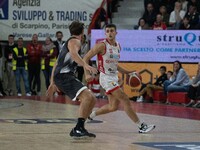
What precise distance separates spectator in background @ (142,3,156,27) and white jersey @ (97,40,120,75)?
1183 cm

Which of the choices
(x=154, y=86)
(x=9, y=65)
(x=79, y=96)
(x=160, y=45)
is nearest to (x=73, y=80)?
(x=79, y=96)

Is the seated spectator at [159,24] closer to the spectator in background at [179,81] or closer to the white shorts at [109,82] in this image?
the spectator in background at [179,81]

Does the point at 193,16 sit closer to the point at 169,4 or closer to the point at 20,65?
the point at 169,4

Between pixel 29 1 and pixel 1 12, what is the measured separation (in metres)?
1.11

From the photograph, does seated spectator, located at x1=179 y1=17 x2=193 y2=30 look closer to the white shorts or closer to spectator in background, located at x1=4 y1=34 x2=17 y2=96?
spectator in background, located at x1=4 y1=34 x2=17 y2=96

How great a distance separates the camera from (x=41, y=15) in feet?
83.2

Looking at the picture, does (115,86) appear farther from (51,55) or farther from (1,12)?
(1,12)

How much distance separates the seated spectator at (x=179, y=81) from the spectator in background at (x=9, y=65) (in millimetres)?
6460

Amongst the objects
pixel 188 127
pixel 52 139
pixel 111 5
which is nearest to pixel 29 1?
pixel 111 5

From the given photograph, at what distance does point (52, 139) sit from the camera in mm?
10695

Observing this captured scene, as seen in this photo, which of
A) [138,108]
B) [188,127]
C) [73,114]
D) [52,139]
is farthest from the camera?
[138,108]

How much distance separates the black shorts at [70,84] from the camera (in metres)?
11.1

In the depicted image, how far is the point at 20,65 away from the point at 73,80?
13.3m

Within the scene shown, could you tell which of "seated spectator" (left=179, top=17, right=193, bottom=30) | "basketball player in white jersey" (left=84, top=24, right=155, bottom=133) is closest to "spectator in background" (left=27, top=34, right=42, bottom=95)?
"seated spectator" (left=179, top=17, right=193, bottom=30)
